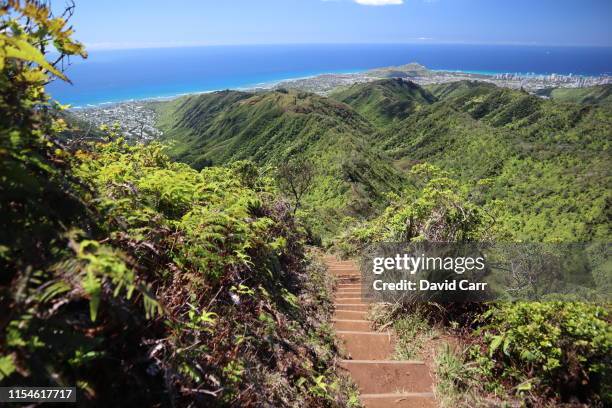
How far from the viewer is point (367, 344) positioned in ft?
16.0

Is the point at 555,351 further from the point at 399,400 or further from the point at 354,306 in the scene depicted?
the point at 354,306

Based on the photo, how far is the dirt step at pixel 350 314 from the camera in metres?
5.86

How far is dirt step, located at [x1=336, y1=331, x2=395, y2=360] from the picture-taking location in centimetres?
468

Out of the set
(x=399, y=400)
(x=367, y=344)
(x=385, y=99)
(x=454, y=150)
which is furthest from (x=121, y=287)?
(x=385, y=99)

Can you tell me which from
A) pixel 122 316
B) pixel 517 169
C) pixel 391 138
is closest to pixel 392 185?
pixel 517 169

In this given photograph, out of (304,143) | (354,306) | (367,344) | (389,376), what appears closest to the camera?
(389,376)

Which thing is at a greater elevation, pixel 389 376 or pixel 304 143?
pixel 389 376

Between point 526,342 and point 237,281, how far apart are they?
313 cm

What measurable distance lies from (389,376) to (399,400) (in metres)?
0.35

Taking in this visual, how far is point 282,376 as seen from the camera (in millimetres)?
3307

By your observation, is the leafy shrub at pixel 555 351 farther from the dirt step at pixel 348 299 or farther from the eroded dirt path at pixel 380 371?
the dirt step at pixel 348 299

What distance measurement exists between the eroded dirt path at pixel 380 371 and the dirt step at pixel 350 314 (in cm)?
8

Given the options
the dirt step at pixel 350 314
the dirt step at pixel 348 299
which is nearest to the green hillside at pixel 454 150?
the dirt step at pixel 348 299

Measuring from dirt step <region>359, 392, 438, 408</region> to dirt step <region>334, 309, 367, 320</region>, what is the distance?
2.05 meters
